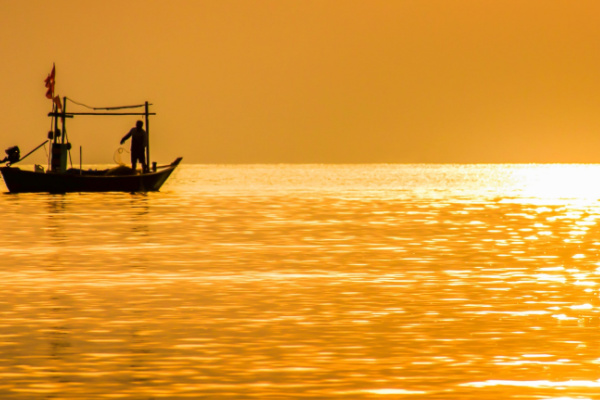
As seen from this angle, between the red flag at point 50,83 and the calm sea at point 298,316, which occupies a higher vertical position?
the red flag at point 50,83

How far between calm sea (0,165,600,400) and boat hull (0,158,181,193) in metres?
27.8

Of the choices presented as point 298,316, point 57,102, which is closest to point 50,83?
point 57,102

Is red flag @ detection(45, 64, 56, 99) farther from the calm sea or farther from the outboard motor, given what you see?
the calm sea

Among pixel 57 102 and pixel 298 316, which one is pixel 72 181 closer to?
pixel 57 102

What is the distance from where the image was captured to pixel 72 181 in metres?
60.5

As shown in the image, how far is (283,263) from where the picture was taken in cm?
2355

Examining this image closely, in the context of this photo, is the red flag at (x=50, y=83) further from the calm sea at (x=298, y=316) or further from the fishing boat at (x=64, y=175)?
the calm sea at (x=298, y=316)

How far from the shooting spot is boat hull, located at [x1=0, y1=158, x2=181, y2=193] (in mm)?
60156

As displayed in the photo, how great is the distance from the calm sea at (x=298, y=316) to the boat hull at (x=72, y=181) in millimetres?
27792

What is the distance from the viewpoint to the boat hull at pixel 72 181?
60.2 metres

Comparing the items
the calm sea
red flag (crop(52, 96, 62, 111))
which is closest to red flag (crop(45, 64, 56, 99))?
red flag (crop(52, 96, 62, 111))

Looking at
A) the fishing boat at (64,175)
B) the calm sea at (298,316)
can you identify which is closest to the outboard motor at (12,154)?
the fishing boat at (64,175)

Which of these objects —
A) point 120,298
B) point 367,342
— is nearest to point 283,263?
point 120,298

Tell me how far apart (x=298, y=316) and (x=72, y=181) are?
152 ft
